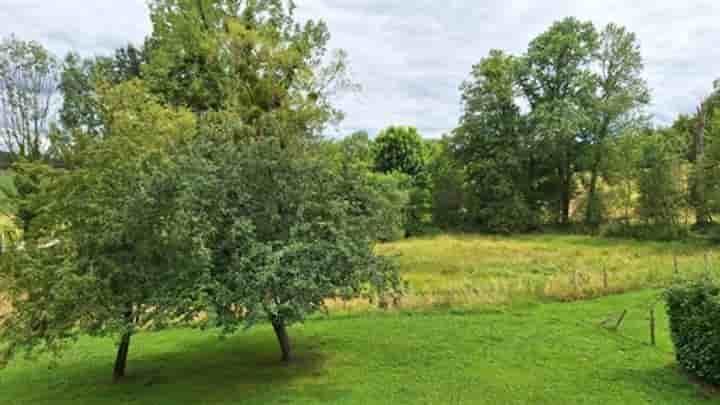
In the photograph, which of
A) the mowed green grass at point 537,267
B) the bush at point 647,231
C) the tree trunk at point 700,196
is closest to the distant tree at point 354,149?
Answer: the mowed green grass at point 537,267

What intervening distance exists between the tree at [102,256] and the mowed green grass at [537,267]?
16.6ft

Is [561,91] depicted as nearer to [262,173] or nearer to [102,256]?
[262,173]

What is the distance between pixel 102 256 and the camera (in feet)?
22.5

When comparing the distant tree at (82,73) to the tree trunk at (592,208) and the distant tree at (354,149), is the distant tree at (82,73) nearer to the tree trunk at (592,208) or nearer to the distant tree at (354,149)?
the distant tree at (354,149)

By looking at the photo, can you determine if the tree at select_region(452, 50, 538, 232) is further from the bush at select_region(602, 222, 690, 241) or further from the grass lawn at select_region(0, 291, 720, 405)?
the grass lawn at select_region(0, 291, 720, 405)

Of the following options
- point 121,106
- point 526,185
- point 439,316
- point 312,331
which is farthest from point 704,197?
point 121,106

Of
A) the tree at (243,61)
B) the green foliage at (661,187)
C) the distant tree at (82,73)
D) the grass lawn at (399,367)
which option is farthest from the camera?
the green foliage at (661,187)

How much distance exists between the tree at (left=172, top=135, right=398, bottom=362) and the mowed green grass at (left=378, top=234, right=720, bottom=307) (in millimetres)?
2432

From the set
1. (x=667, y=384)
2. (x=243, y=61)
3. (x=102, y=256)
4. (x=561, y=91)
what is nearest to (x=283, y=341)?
(x=102, y=256)

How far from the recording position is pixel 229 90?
667 inches

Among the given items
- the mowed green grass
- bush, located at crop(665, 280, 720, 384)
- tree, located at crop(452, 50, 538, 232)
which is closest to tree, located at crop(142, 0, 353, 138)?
the mowed green grass

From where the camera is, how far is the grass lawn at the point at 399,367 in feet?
22.7

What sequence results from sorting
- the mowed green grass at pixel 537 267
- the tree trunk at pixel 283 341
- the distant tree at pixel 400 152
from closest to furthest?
the tree trunk at pixel 283 341
the mowed green grass at pixel 537 267
the distant tree at pixel 400 152

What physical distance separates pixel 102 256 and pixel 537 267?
16.9 m
